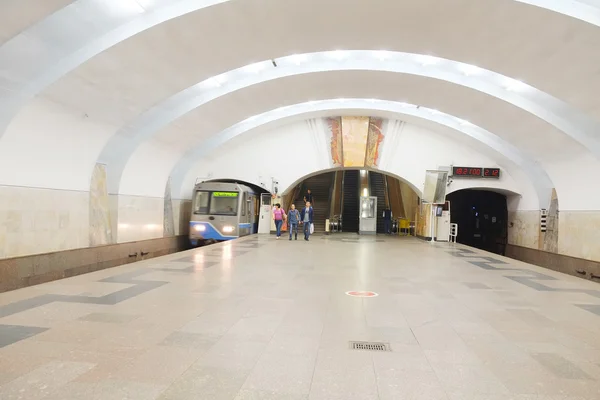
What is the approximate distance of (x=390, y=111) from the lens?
20047 mm

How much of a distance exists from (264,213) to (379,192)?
36.1 feet

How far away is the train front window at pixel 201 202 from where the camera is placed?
18719 millimetres

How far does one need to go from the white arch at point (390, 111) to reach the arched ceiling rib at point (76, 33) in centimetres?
1082

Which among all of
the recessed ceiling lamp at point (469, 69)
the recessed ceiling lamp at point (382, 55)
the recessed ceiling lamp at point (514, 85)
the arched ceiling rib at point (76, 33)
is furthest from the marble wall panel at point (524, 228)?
the arched ceiling rib at point (76, 33)

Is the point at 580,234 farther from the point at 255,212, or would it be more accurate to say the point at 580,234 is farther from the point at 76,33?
the point at 76,33

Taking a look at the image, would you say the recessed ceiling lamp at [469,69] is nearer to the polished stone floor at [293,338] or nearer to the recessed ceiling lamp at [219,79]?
the recessed ceiling lamp at [219,79]

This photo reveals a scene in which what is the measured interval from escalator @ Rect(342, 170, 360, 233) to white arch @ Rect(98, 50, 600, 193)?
596 inches

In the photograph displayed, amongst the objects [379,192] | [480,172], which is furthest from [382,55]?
[379,192]

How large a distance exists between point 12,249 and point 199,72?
664 centimetres

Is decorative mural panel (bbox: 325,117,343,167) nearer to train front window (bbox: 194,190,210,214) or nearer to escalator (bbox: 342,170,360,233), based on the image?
train front window (bbox: 194,190,210,214)

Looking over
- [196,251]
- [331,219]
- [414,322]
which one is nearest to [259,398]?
[414,322]

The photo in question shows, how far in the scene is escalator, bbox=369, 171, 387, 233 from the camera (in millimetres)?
28706

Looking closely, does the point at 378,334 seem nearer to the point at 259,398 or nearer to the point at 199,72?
the point at 259,398

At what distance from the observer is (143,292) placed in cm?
685
